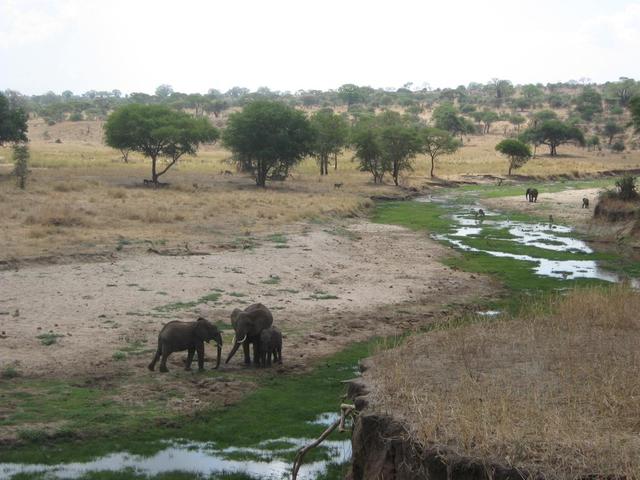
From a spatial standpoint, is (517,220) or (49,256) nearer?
(49,256)

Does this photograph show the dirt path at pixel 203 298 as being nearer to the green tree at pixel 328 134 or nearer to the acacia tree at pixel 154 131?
the acacia tree at pixel 154 131

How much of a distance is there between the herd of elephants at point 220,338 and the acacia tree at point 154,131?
43.1m

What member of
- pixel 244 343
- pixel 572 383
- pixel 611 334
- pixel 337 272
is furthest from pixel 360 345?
pixel 337 272

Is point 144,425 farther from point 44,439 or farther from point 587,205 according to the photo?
point 587,205

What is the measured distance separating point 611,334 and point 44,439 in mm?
10191

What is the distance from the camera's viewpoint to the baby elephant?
15.5 metres

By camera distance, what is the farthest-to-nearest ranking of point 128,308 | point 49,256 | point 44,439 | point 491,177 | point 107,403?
point 491,177 < point 49,256 < point 128,308 < point 107,403 < point 44,439

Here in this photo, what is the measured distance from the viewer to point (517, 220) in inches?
1879

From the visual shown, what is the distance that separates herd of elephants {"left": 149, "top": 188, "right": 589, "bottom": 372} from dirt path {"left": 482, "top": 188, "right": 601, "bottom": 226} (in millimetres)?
32250

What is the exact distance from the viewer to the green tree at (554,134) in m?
107

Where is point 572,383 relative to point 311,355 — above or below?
above

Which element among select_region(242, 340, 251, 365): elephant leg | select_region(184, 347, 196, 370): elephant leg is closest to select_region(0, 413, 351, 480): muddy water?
select_region(184, 347, 196, 370): elephant leg

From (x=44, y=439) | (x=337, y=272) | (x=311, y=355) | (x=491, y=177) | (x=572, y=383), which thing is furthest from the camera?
(x=491, y=177)

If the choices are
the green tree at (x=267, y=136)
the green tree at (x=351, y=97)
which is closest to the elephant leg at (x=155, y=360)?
the green tree at (x=267, y=136)
